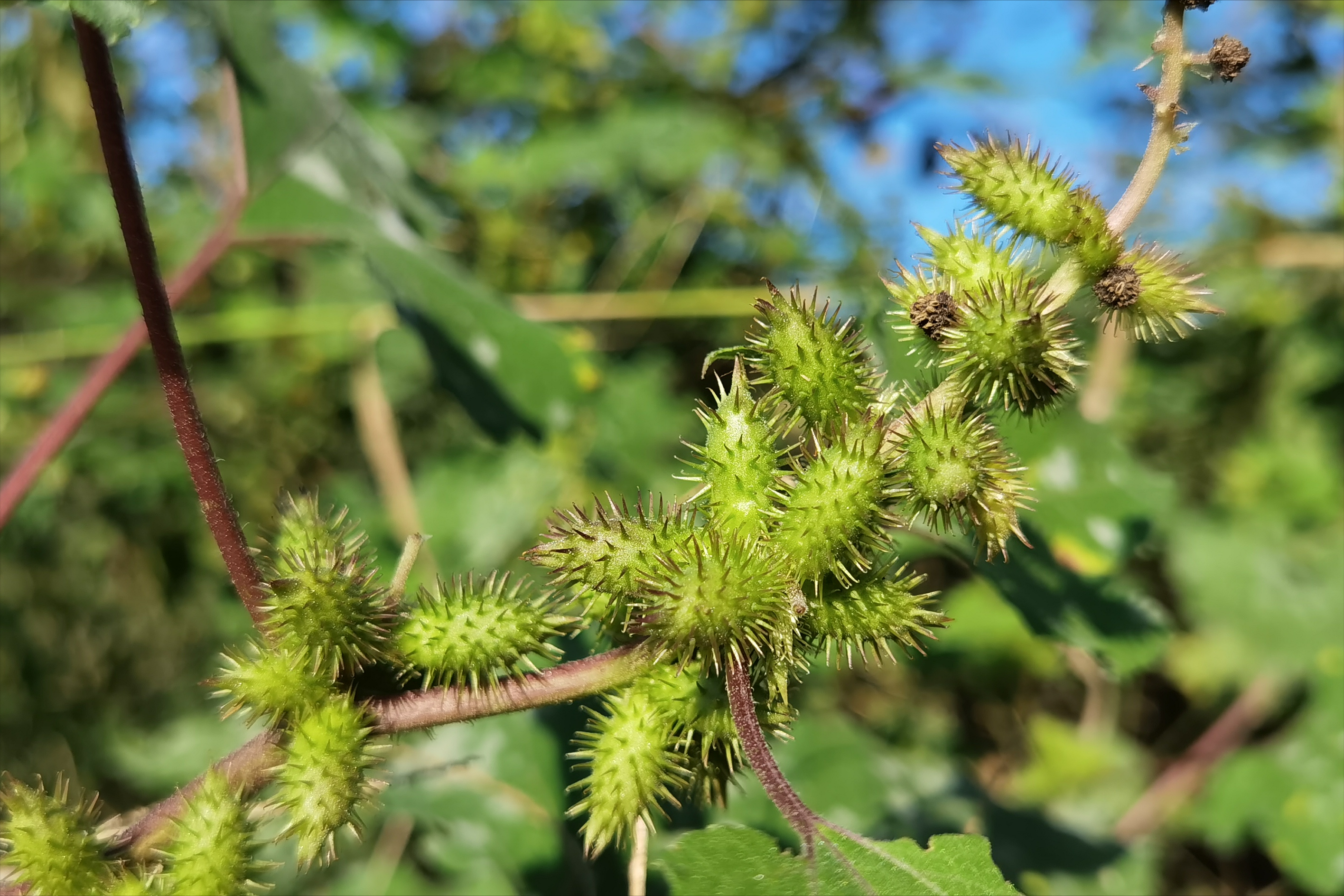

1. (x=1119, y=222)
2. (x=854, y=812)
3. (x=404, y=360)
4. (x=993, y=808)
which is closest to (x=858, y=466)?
(x=1119, y=222)

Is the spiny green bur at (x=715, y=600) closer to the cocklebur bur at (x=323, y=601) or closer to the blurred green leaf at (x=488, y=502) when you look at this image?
the cocklebur bur at (x=323, y=601)

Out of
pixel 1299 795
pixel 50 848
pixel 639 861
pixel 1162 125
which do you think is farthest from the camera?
pixel 1299 795

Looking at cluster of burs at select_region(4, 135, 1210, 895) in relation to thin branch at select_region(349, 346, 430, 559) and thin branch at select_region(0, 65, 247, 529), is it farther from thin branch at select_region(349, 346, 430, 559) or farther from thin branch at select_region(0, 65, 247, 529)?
thin branch at select_region(349, 346, 430, 559)

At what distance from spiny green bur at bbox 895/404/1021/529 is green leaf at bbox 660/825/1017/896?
0.38m

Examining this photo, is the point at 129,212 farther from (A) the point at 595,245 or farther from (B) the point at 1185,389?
(B) the point at 1185,389

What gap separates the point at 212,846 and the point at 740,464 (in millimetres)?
671

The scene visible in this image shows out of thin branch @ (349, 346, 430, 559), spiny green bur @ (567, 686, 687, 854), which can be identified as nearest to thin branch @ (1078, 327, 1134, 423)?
thin branch @ (349, 346, 430, 559)

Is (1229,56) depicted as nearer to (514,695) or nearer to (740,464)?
(740,464)

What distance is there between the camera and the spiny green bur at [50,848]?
101cm

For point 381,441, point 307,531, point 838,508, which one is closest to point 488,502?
point 381,441

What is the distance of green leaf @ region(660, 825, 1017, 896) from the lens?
45.4 inches

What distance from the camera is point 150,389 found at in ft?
13.6

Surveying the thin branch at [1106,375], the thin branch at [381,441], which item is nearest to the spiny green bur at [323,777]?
the thin branch at [381,441]

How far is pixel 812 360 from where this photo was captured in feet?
3.87
